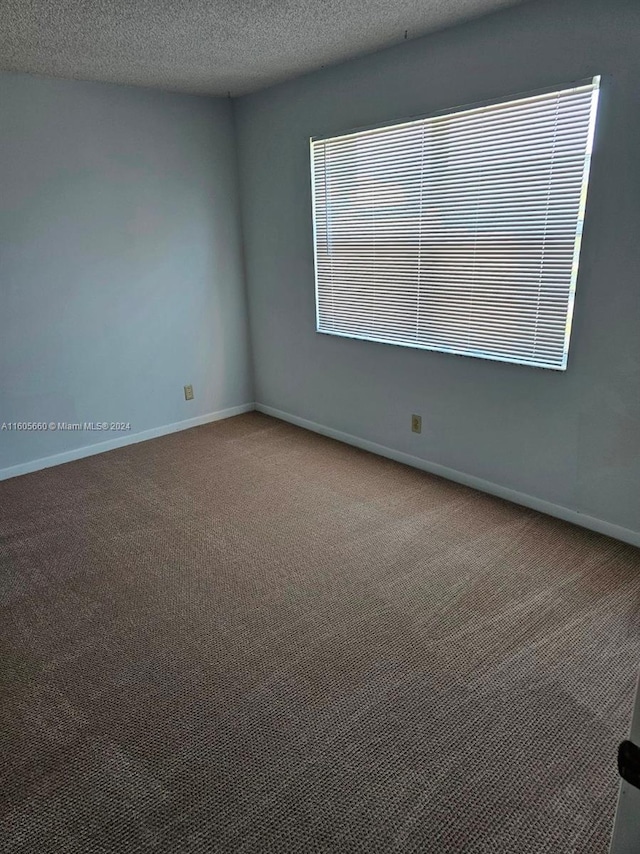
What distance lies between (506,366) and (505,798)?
2017 millimetres

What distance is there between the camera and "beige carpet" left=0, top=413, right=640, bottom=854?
1.50 meters

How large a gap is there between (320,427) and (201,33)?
2567 mm

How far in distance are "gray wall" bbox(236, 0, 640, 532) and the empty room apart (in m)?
0.02

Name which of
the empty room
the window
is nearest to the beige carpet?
the empty room

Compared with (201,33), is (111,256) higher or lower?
lower

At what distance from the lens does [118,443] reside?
416cm

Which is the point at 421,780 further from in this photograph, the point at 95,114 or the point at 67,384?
the point at 95,114

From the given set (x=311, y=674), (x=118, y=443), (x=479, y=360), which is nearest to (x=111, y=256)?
(x=118, y=443)

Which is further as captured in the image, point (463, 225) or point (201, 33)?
point (463, 225)

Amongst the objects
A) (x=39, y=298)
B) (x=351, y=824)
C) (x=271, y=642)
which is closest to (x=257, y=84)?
(x=39, y=298)

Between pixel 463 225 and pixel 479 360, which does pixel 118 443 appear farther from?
pixel 463 225

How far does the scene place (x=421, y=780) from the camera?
158 cm

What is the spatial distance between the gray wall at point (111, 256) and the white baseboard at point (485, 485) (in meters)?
1.14

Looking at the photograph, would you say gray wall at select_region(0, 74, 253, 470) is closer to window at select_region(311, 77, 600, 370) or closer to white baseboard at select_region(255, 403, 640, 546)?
window at select_region(311, 77, 600, 370)
